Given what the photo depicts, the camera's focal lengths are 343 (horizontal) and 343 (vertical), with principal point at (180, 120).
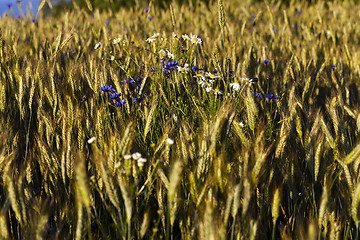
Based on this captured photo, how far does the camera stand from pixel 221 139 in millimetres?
1100

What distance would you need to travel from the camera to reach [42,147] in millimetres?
1089

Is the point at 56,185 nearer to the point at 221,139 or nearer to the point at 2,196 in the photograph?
the point at 2,196

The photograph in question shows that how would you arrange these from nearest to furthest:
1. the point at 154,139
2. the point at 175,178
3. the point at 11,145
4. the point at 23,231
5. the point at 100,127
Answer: the point at 175,178
the point at 23,231
the point at 100,127
the point at 11,145
the point at 154,139

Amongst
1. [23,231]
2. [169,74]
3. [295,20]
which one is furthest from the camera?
[295,20]

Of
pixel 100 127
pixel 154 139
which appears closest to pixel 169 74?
pixel 154 139

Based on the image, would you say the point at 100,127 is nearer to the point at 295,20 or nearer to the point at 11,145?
the point at 11,145

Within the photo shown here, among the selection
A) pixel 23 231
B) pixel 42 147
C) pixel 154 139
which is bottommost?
pixel 23 231

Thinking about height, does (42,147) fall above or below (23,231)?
above

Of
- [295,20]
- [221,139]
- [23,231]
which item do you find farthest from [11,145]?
[295,20]

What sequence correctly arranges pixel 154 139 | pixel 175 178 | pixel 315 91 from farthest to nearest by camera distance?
1. pixel 315 91
2. pixel 154 139
3. pixel 175 178

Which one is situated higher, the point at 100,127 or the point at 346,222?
the point at 100,127

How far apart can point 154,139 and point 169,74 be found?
0.39 meters

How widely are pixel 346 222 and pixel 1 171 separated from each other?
41.7 inches

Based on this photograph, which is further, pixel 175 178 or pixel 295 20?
pixel 295 20
